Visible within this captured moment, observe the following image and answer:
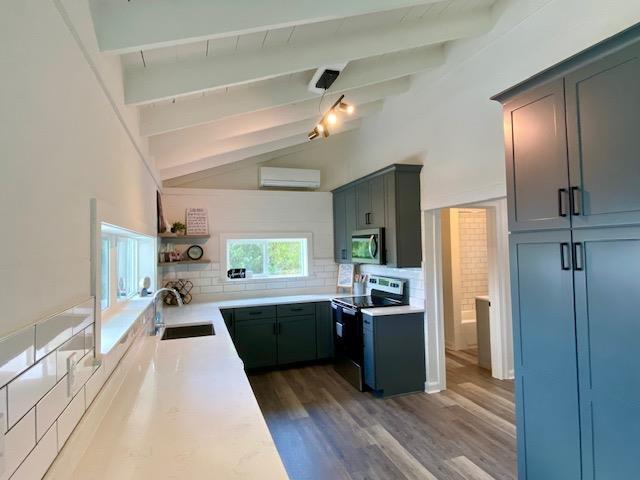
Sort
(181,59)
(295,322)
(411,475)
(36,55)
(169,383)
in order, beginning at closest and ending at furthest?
(36,55), (169,383), (181,59), (411,475), (295,322)

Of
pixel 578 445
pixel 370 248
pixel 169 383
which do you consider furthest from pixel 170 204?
pixel 578 445

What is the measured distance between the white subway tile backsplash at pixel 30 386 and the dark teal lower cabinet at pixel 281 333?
10.3 feet

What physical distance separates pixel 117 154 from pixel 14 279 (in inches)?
44.2

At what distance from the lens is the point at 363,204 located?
4062 millimetres

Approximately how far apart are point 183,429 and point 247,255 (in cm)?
352

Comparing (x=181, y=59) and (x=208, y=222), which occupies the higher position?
(x=181, y=59)

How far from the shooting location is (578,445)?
1.54 meters

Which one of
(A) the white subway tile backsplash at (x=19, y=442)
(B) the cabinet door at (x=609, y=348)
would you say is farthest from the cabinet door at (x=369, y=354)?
(A) the white subway tile backsplash at (x=19, y=442)

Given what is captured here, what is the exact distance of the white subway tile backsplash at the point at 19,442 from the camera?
70 centimetres

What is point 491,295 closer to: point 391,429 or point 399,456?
point 391,429

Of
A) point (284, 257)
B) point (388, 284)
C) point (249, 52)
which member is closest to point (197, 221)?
point (284, 257)

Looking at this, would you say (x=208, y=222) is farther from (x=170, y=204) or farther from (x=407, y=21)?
(x=407, y=21)

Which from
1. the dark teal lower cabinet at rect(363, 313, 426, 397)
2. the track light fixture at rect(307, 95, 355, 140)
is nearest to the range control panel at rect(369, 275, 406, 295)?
the dark teal lower cabinet at rect(363, 313, 426, 397)

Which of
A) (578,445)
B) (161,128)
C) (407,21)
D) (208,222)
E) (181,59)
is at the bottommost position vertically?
(578,445)
